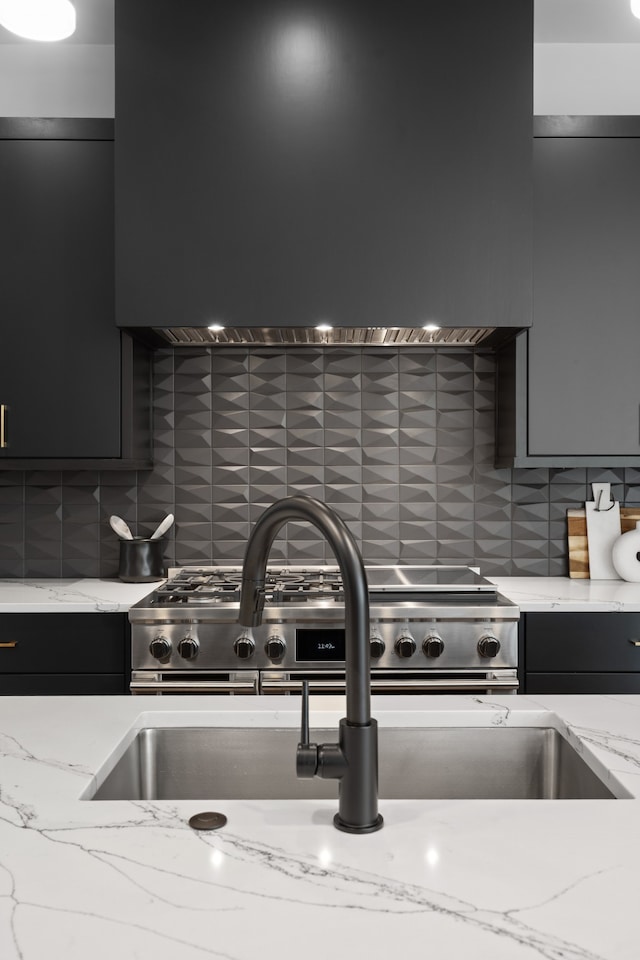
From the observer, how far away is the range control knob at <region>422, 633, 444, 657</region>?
2.30 m

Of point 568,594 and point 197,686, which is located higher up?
point 568,594

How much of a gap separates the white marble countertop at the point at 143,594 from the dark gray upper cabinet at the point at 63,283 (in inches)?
18.8

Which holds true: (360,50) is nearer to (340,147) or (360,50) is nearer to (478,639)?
(340,147)

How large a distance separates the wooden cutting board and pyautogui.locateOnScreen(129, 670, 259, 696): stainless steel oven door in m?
1.35

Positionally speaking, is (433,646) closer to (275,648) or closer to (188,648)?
(275,648)

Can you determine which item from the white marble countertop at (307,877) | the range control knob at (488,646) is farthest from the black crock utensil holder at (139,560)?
the white marble countertop at (307,877)

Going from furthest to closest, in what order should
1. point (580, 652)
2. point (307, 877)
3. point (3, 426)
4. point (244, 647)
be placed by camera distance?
point (3, 426), point (580, 652), point (244, 647), point (307, 877)

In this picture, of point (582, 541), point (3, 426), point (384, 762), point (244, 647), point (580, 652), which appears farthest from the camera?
point (582, 541)

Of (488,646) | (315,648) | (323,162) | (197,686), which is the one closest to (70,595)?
(197,686)

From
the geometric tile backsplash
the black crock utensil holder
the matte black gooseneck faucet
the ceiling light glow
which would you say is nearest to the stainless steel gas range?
the black crock utensil holder

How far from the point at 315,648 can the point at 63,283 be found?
1462 mm

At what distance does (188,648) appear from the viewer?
2287 mm

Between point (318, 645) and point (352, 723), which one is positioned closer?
point (352, 723)

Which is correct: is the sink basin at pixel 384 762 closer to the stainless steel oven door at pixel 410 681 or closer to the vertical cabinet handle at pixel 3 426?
the stainless steel oven door at pixel 410 681
